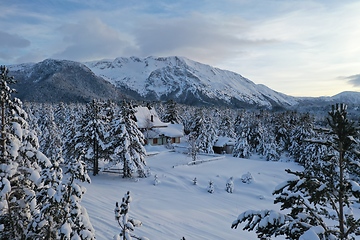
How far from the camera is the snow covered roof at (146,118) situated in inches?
2237

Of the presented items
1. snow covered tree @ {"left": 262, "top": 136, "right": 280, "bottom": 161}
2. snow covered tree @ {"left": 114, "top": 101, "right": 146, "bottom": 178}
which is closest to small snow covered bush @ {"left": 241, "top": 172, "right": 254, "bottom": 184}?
snow covered tree @ {"left": 114, "top": 101, "right": 146, "bottom": 178}

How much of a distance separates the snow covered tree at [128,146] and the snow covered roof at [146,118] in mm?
25059

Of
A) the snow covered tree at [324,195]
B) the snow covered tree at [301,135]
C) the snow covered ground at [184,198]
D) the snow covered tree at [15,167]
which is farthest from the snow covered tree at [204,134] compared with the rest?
the snow covered tree at [324,195]

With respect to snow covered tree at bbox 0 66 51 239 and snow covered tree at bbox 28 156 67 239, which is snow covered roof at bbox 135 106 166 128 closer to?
snow covered tree at bbox 0 66 51 239

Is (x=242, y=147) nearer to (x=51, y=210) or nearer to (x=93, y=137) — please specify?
(x=93, y=137)

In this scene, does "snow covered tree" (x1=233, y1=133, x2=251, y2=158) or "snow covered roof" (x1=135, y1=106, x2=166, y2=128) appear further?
"snow covered roof" (x1=135, y1=106, x2=166, y2=128)

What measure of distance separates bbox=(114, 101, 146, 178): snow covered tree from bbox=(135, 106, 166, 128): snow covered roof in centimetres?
2506

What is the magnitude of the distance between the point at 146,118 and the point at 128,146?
29.1 meters

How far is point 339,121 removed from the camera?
692 cm

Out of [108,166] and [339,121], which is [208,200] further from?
[339,121]

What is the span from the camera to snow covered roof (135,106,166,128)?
56.8 meters

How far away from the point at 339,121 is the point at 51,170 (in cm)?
754

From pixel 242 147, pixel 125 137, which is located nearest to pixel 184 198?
pixel 125 137

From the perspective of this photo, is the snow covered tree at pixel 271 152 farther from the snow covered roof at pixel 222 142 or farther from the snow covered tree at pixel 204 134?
the snow covered tree at pixel 204 134
